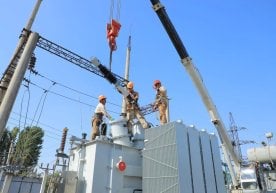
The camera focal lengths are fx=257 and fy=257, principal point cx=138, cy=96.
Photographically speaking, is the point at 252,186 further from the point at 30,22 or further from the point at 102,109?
the point at 30,22

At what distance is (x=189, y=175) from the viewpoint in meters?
7.64

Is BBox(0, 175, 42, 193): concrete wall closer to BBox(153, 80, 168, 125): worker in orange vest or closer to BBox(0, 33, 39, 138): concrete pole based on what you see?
BBox(0, 33, 39, 138): concrete pole

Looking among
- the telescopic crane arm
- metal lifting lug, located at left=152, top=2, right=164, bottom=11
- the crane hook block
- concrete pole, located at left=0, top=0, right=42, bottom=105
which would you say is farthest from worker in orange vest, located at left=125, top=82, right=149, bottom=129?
concrete pole, located at left=0, top=0, right=42, bottom=105

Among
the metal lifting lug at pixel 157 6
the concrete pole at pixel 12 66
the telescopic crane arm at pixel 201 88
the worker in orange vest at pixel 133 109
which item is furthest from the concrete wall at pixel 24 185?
the metal lifting lug at pixel 157 6

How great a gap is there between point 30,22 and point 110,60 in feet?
14.9

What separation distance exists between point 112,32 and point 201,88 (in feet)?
19.0

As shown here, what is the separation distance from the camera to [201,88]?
14.4 m

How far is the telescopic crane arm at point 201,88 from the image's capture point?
1224cm

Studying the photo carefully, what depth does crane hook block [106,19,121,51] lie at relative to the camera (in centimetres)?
1391

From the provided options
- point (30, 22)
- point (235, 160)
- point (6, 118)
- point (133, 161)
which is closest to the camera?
point (133, 161)

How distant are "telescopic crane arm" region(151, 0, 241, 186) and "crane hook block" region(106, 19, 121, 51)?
2.78m

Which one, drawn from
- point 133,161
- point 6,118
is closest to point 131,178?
point 133,161

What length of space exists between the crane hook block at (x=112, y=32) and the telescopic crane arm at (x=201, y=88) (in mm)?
2785

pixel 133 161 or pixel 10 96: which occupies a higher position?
pixel 10 96
